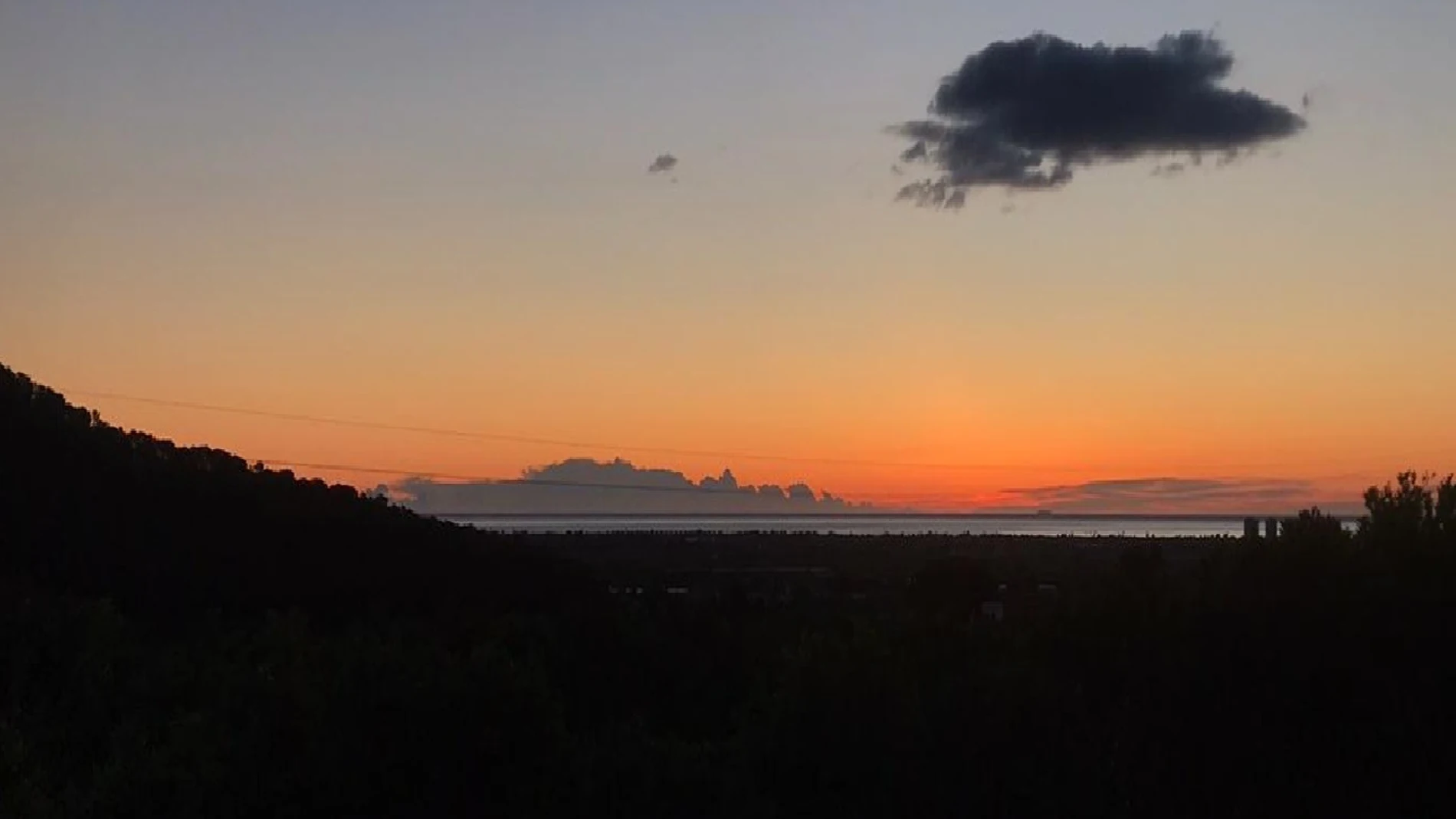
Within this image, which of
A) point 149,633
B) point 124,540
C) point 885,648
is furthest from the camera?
point 124,540

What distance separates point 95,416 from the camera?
272 ft

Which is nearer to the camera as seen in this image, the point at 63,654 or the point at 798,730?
the point at 798,730

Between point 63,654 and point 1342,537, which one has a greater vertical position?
point 1342,537

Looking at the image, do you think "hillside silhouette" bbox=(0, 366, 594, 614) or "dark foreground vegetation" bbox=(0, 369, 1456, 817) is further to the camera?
"hillside silhouette" bbox=(0, 366, 594, 614)

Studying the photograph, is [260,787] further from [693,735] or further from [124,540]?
[124,540]

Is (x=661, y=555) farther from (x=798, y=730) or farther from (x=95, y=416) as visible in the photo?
(x=798, y=730)

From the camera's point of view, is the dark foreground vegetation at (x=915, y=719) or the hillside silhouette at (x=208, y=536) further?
the hillside silhouette at (x=208, y=536)

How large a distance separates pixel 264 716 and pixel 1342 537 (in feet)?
49.7

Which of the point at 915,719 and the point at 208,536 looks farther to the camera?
the point at 208,536

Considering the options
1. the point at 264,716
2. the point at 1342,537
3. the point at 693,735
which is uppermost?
the point at 1342,537

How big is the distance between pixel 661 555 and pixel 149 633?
468 ft

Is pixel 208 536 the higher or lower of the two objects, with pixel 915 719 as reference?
higher

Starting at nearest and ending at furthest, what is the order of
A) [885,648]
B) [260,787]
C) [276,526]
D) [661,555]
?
[260,787]
[885,648]
[276,526]
[661,555]

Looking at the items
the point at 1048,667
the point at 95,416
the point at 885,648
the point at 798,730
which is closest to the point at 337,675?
the point at 798,730
